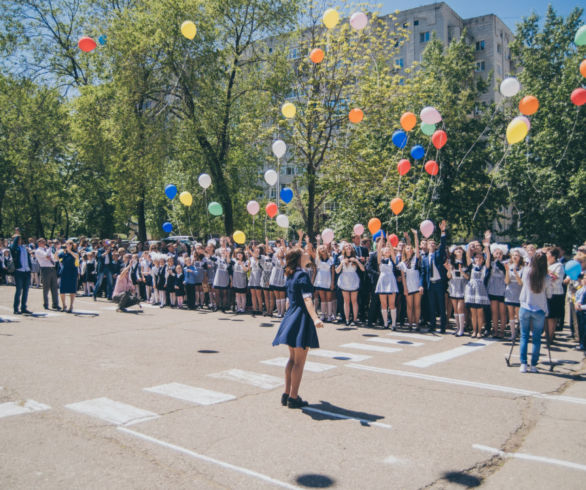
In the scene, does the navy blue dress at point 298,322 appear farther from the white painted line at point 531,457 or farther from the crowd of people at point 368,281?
the crowd of people at point 368,281

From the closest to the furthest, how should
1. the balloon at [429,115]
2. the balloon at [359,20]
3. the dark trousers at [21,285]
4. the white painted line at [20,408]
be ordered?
the white painted line at [20,408] → the balloon at [429,115] → the balloon at [359,20] → the dark trousers at [21,285]

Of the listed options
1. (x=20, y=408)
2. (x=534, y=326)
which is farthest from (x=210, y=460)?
(x=534, y=326)

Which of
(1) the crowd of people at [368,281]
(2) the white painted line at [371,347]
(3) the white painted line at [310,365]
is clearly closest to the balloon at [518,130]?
(1) the crowd of people at [368,281]

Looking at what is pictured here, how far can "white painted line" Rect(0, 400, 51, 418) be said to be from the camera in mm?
5664

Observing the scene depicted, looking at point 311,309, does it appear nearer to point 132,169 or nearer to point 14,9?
point 132,169

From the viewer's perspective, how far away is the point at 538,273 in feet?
25.6

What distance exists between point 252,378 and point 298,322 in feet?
5.78

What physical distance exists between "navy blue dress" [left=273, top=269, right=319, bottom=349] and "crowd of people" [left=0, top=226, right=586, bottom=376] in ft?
8.32

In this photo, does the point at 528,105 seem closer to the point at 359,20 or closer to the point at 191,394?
the point at 359,20

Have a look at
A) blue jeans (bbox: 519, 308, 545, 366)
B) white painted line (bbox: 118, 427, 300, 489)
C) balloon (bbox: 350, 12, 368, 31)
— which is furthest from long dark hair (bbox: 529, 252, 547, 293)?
balloon (bbox: 350, 12, 368, 31)

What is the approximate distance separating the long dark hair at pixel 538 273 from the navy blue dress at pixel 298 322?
400 centimetres

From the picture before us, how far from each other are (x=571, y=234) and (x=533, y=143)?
579 centimetres

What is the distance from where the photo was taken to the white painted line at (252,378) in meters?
7.05

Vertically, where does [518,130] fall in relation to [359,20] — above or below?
below
